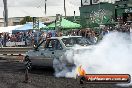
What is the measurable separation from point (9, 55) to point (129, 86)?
14.3 metres

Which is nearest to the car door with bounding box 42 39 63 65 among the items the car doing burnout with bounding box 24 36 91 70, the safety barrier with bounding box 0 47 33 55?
the car doing burnout with bounding box 24 36 91 70

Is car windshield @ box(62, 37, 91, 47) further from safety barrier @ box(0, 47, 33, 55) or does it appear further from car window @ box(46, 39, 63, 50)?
safety barrier @ box(0, 47, 33, 55)

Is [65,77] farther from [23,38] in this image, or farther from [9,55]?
[23,38]

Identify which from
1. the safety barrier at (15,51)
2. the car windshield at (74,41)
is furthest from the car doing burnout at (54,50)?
the safety barrier at (15,51)

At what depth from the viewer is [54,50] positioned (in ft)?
45.8

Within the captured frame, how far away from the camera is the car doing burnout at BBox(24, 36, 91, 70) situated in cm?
1347

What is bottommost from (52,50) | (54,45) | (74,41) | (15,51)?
(15,51)

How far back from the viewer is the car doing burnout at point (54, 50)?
530 inches

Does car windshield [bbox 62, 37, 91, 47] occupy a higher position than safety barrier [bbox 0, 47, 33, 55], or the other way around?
car windshield [bbox 62, 37, 91, 47]

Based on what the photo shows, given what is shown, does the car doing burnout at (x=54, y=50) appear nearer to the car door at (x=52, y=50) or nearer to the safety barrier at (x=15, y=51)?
the car door at (x=52, y=50)

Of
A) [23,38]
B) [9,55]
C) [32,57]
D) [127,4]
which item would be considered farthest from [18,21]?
[32,57]

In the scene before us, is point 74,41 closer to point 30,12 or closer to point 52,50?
point 52,50

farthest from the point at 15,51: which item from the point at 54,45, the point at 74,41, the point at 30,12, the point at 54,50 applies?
the point at 30,12

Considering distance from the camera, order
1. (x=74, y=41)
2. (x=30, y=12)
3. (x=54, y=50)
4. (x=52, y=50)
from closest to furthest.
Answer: (x=74, y=41) → (x=54, y=50) → (x=52, y=50) → (x=30, y=12)
